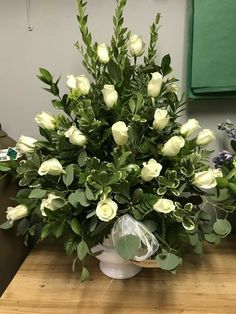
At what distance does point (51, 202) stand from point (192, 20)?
1.92 feet

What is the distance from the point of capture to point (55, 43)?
942 mm

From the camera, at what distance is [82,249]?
0.65 m

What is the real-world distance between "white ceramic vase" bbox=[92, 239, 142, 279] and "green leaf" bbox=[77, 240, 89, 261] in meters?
0.13

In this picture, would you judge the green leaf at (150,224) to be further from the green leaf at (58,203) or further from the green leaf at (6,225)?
the green leaf at (6,225)

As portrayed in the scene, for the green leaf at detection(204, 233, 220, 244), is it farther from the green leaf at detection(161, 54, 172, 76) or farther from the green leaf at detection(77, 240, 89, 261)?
the green leaf at detection(161, 54, 172, 76)

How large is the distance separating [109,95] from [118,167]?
153 mm

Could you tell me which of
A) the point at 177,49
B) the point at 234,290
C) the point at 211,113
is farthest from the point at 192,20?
the point at 234,290

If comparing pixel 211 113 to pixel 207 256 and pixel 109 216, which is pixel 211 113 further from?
pixel 109 216

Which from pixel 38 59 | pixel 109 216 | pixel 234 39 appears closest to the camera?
pixel 109 216

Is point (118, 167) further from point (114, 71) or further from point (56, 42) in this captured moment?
point (56, 42)

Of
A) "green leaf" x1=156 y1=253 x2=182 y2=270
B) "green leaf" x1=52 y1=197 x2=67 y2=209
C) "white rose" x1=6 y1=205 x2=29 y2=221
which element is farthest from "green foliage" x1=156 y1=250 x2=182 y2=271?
"white rose" x1=6 y1=205 x2=29 y2=221

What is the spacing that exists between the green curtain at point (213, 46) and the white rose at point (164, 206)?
0.38 meters

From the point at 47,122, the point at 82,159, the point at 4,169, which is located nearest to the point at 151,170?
the point at 82,159

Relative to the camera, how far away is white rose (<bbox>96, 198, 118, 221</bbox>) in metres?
0.61
